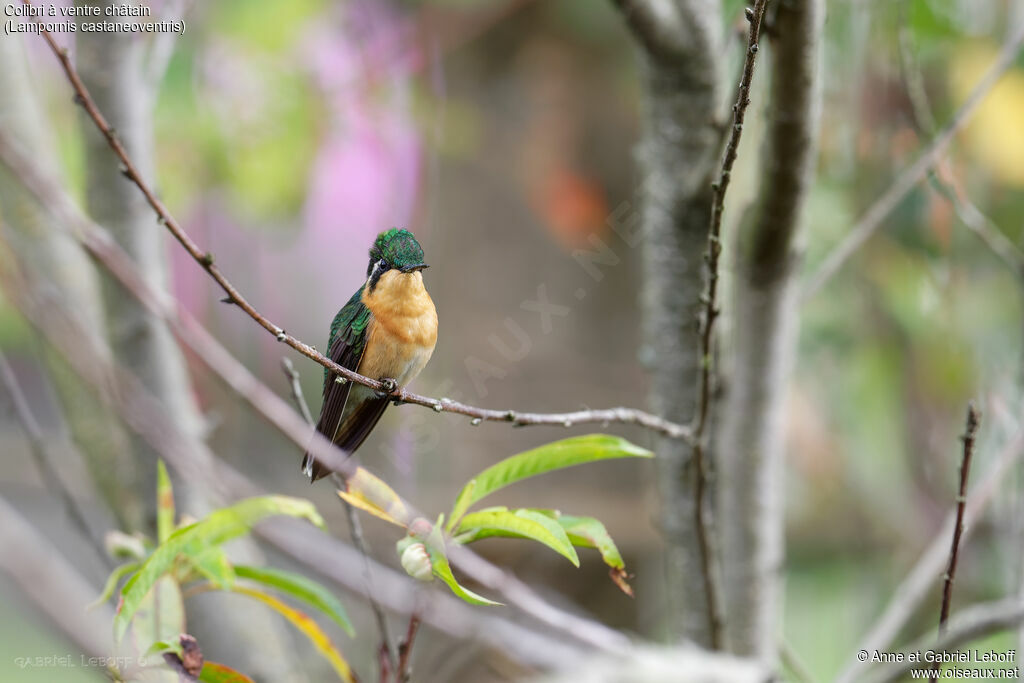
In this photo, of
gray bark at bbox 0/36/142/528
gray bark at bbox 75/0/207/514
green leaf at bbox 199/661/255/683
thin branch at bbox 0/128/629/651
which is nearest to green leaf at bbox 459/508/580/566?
thin branch at bbox 0/128/629/651

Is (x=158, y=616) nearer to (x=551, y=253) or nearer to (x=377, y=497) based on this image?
(x=377, y=497)

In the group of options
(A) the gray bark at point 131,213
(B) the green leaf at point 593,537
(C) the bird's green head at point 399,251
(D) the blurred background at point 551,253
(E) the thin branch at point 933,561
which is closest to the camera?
(C) the bird's green head at point 399,251

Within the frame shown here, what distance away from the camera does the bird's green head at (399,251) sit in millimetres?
652

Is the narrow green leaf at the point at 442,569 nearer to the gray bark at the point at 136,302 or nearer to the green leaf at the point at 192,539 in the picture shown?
the green leaf at the point at 192,539

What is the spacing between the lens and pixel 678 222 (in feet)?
3.33

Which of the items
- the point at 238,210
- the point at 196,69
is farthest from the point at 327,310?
the point at 196,69

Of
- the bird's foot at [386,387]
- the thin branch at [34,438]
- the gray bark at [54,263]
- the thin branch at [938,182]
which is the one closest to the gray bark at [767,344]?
the thin branch at [938,182]

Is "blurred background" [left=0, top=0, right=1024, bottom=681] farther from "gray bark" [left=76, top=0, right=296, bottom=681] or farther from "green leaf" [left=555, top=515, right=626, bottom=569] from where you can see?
"green leaf" [left=555, top=515, right=626, bottom=569]

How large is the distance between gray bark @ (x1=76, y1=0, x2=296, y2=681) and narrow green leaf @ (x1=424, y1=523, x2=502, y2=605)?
1.78ft

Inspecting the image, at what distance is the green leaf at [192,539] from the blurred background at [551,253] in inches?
27.3

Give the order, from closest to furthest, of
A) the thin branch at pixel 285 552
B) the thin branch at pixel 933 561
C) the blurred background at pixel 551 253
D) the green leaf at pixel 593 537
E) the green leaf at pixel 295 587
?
the thin branch at pixel 285 552 → the green leaf at pixel 593 537 → the green leaf at pixel 295 587 → the thin branch at pixel 933 561 → the blurred background at pixel 551 253

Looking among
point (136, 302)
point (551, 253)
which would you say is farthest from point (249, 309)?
point (551, 253)

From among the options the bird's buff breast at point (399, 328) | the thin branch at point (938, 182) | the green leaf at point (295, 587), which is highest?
the thin branch at point (938, 182)

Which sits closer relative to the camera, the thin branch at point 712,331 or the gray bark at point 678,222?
the thin branch at point 712,331
